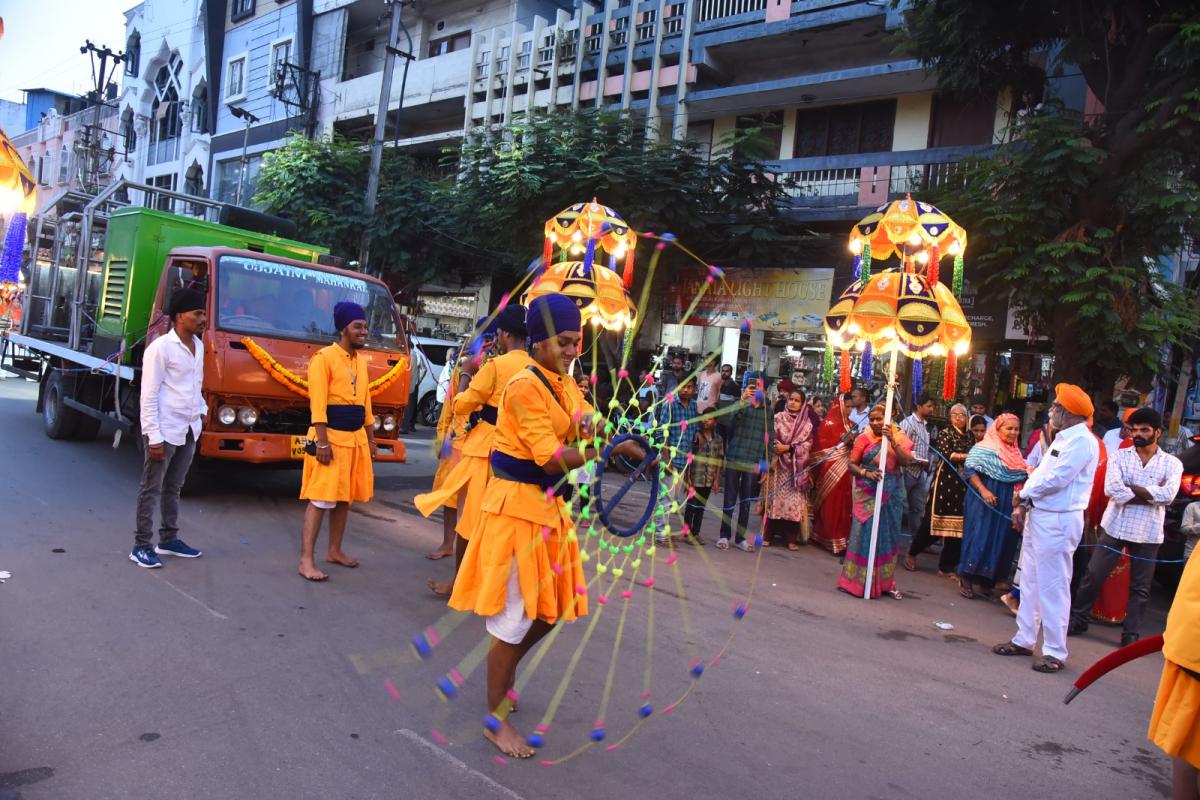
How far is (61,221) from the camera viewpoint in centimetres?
1092

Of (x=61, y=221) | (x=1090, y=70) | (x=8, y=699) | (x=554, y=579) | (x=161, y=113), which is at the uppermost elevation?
(x=161, y=113)

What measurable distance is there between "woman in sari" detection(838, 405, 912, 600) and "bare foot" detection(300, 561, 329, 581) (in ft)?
13.4

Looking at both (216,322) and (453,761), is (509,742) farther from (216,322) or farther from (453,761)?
(216,322)

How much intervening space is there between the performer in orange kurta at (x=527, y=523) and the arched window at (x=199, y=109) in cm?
3264

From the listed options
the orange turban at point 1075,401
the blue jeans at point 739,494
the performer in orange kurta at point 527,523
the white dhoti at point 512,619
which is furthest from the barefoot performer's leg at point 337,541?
the orange turban at point 1075,401

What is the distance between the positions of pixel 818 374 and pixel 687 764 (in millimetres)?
12521

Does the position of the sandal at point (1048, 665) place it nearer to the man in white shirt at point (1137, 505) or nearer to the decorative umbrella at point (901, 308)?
the man in white shirt at point (1137, 505)

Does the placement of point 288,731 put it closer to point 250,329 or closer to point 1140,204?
point 250,329

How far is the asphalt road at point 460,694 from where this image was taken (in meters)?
3.21

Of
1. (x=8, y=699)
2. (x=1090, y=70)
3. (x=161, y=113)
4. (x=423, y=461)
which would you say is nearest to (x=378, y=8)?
(x=161, y=113)

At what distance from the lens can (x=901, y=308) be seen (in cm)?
698

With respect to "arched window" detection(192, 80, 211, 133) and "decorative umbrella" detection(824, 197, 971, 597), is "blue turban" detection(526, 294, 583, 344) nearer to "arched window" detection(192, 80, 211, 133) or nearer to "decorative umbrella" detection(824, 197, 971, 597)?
"decorative umbrella" detection(824, 197, 971, 597)

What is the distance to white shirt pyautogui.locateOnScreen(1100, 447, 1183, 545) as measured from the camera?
5953mm

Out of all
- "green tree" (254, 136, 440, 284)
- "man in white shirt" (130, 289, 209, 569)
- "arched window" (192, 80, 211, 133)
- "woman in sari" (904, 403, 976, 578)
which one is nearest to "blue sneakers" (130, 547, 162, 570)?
"man in white shirt" (130, 289, 209, 569)
